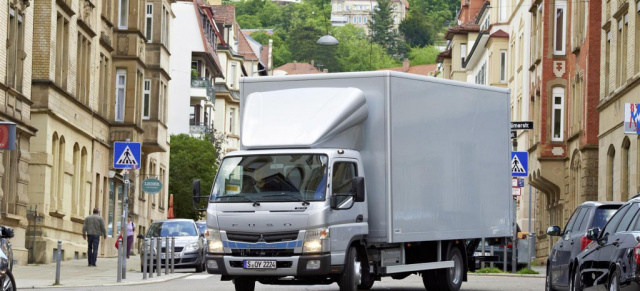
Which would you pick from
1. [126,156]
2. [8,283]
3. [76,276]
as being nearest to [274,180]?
[8,283]

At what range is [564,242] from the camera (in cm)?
1997

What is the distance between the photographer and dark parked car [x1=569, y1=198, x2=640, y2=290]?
14391mm

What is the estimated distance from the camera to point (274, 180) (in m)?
19.0

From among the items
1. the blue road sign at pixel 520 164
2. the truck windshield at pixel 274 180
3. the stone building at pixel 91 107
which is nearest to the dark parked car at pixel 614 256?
the truck windshield at pixel 274 180

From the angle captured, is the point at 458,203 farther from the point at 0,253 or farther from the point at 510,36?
the point at 510,36

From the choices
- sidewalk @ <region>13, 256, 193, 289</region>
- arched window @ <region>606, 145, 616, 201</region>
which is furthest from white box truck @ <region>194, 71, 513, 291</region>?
arched window @ <region>606, 145, 616, 201</region>

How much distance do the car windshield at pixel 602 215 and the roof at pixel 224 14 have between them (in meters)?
84.1

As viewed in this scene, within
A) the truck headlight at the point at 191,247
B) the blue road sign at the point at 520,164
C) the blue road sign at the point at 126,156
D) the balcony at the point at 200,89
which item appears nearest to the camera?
the blue road sign at the point at 126,156

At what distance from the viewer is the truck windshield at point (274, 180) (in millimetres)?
18875

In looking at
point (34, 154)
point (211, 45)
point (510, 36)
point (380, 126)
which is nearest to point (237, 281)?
point (380, 126)

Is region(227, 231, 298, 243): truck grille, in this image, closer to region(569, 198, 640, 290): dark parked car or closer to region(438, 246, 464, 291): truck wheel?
region(569, 198, 640, 290): dark parked car

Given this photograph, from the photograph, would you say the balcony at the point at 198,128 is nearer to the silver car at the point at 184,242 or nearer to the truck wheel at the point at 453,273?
the silver car at the point at 184,242

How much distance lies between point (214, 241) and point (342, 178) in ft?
6.57

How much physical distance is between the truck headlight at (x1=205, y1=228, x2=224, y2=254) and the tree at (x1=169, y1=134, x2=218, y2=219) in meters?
54.6
